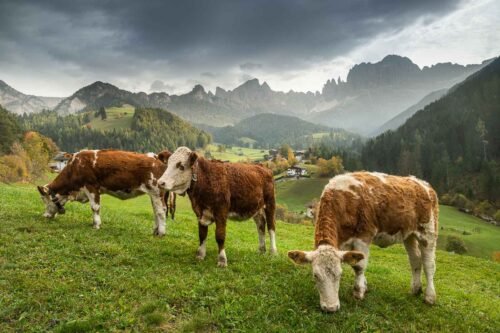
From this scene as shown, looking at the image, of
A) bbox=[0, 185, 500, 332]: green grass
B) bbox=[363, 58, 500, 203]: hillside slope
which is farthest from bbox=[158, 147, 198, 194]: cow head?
bbox=[363, 58, 500, 203]: hillside slope

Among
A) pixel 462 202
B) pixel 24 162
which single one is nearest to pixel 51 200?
pixel 24 162

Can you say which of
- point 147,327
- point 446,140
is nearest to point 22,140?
point 147,327

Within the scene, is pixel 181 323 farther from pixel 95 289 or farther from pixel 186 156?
pixel 186 156

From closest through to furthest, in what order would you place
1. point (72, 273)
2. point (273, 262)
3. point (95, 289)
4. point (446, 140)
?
point (95, 289)
point (72, 273)
point (273, 262)
point (446, 140)

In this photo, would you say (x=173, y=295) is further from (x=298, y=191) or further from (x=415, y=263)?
(x=298, y=191)

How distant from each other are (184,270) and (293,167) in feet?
582

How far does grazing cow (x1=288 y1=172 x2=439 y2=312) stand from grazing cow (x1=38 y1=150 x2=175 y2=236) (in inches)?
Result: 319

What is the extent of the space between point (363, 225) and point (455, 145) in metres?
181

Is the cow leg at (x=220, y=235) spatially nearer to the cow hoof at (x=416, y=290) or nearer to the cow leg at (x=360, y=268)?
the cow leg at (x=360, y=268)

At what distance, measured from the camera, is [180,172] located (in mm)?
10648

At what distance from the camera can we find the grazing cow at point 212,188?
10682mm

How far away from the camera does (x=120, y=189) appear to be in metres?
14.7

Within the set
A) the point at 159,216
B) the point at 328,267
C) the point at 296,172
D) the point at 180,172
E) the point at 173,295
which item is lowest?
Answer: the point at 296,172

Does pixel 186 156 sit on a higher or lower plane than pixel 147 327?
higher
